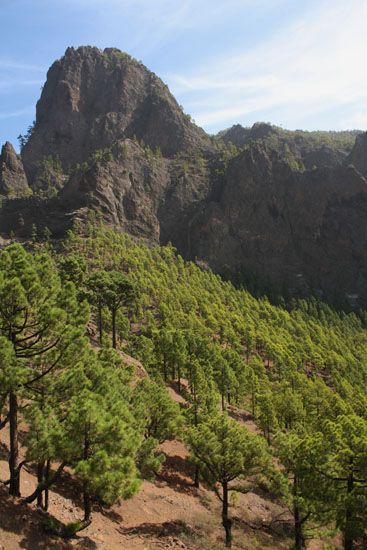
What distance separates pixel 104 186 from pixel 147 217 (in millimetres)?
18714

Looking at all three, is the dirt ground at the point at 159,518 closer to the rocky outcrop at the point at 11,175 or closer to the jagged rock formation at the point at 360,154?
the rocky outcrop at the point at 11,175

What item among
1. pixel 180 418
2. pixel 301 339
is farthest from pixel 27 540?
pixel 301 339

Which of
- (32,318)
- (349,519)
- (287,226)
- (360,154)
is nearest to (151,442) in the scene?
(349,519)

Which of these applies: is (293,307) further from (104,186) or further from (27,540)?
(27,540)

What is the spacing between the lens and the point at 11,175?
16250 cm

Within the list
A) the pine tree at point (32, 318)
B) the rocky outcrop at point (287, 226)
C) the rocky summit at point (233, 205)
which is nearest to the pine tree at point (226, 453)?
the pine tree at point (32, 318)

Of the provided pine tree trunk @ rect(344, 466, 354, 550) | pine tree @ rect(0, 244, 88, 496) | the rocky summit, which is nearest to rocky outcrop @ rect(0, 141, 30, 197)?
the rocky summit

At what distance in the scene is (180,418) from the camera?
3112 cm

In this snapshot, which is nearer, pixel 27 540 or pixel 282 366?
pixel 27 540

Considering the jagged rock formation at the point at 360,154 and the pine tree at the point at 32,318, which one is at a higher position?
the jagged rock formation at the point at 360,154

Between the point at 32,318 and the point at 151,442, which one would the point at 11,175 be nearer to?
the point at 151,442

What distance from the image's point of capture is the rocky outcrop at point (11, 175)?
156750mm

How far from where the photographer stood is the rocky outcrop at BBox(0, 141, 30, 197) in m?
157

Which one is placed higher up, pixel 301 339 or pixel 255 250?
pixel 255 250
